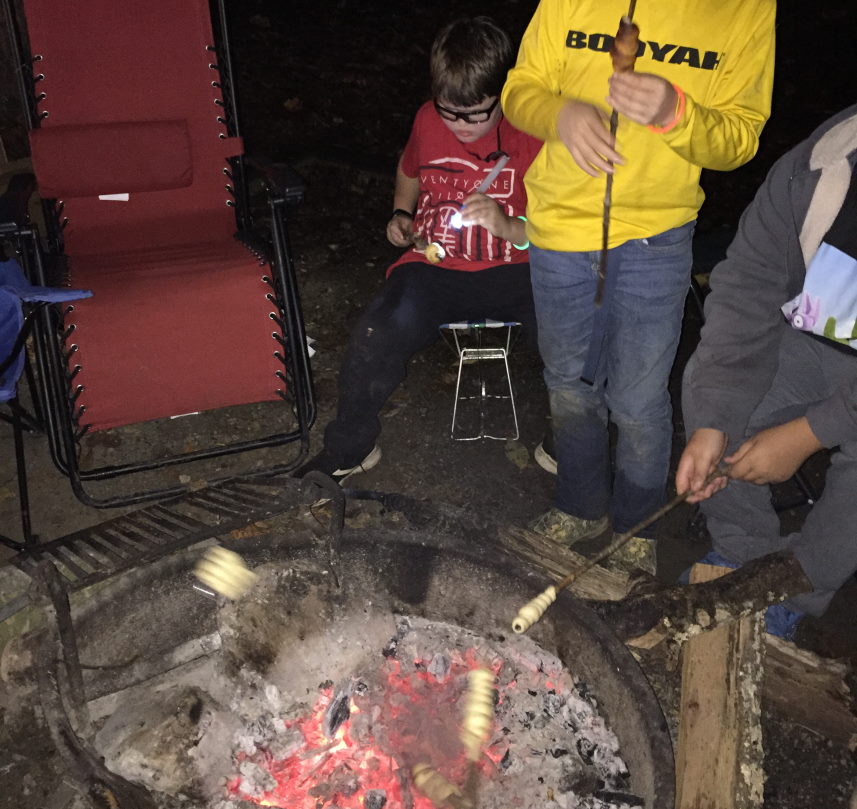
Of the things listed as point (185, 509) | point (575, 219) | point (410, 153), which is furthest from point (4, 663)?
point (410, 153)

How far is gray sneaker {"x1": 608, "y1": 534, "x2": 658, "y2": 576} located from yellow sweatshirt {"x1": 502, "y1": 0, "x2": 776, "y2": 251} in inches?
40.1

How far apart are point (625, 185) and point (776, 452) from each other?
2.58 feet

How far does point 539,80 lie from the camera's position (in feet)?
6.85

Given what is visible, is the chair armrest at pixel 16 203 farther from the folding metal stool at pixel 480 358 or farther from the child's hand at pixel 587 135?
the child's hand at pixel 587 135

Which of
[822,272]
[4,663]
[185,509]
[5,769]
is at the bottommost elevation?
[5,769]

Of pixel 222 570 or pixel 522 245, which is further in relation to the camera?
pixel 522 245

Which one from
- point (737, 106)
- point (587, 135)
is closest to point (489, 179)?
point (587, 135)

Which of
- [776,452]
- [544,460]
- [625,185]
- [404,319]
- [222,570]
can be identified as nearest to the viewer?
[222,570]

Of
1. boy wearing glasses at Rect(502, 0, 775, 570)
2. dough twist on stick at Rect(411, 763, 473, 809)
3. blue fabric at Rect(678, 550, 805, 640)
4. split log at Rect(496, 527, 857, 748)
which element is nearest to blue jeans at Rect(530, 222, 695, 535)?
boy wearing glasses at Rect(502, 0, 775, 570)

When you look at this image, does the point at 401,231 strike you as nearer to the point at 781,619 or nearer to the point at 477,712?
the point at 477,712

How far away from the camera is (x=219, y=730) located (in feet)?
5.83

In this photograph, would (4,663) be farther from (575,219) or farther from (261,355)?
(575,219)

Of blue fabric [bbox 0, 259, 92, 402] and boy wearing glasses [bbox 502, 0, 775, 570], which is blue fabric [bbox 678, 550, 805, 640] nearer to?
boy wearing glasses [bbox 502, 0, 775, 570]

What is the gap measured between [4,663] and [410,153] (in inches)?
79.7
